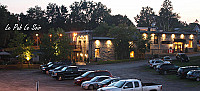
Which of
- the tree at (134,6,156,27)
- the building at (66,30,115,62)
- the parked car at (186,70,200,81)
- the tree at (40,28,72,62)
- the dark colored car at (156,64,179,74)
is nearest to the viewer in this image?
the parked car at (186,70,200,81)

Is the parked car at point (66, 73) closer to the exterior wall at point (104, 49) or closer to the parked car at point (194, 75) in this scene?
the parked car at point (194, 75)

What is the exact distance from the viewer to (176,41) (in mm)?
70875

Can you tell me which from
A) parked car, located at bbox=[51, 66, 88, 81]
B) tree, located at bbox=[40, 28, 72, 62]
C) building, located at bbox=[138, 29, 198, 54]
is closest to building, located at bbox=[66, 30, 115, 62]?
tree, located at bbox=[40, 28, 72, 62]

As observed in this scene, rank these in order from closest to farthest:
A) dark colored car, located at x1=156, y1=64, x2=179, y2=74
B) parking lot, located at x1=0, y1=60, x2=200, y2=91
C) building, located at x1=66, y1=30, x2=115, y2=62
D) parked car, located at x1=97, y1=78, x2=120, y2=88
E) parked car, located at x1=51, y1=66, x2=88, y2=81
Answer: parked car, located at x1=97, y1=78, x2=120, y2=88 → parking lot, located at x1=0, y1=60, x2=200, y2=91 → parked car, located at x1=51, y1=66, x2=88, y2=81 → dark colored car, located at x1=156, y1=64, x2=179, y2=74 → building, located at x1=66, y1=30, x2=115, y2=62

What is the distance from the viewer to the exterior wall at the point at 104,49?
204 ft

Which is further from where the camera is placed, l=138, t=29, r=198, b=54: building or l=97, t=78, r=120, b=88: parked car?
l=138, t=29, r=198, b=54: building

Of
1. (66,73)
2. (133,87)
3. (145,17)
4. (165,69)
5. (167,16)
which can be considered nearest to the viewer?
(133,87)

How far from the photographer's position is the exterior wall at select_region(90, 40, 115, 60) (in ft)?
204

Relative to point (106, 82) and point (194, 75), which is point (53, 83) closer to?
point (106, 82)

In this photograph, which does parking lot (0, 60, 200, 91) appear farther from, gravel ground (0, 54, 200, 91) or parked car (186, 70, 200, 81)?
parked car (186, 70, 200, 81)

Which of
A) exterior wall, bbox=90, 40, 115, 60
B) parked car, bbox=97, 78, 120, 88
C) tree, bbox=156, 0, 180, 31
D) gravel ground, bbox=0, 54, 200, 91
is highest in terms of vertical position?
tree, bbox=156, 0, 180, 31

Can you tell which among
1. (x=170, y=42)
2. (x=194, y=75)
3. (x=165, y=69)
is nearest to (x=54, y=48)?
(x=165, y=69)

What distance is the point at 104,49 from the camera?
6309 centimetres

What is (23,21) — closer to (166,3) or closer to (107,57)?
(107,57)
